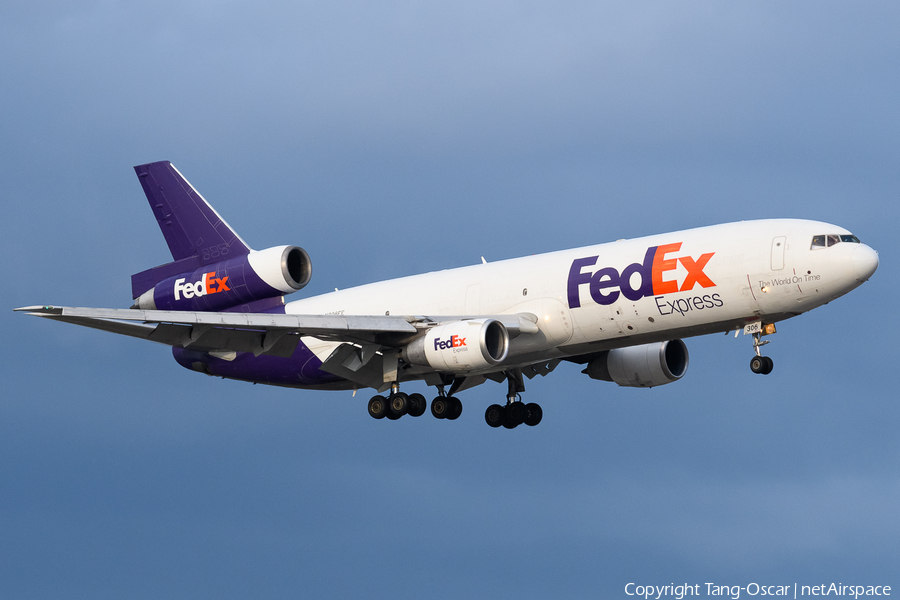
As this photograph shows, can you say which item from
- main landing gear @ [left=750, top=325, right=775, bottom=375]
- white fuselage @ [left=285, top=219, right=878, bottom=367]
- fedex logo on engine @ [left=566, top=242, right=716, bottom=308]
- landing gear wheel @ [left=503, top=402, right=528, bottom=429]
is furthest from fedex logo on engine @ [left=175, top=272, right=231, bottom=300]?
main landing gear @ [left=750, top=325, right=775, bottom=375]

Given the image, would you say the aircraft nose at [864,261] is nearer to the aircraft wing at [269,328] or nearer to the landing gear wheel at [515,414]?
the aircraft wing at [269,328]

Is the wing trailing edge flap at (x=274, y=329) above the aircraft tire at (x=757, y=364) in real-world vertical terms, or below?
above

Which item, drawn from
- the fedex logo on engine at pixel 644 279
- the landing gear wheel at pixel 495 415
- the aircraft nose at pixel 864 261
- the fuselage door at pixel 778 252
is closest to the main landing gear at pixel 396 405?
the landing gear wheel at pixel 495 415

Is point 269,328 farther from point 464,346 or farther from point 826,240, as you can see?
point 826,240

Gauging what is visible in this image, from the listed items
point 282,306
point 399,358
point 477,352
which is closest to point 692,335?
point 477,352

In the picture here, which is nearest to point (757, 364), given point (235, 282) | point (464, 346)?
point (464, 346)

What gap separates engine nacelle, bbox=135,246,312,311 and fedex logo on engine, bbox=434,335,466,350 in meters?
6.80

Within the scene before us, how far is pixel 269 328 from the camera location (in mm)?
35438

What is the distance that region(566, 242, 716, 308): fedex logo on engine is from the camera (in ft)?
115

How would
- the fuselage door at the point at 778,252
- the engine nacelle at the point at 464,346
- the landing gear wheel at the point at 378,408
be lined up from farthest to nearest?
the landing gear wheel at the point at 378,408
the engine nacelle at the point at 464,346
the fuselage door at the point at 778,252

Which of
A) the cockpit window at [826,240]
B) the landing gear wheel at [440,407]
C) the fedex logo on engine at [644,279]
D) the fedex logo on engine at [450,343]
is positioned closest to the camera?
the cockpit window at [826,240]

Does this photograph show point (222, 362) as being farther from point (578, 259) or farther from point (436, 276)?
point (578, 259)

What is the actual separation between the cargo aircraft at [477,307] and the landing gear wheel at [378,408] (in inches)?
1.8

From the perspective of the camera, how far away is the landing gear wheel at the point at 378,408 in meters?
38.3
